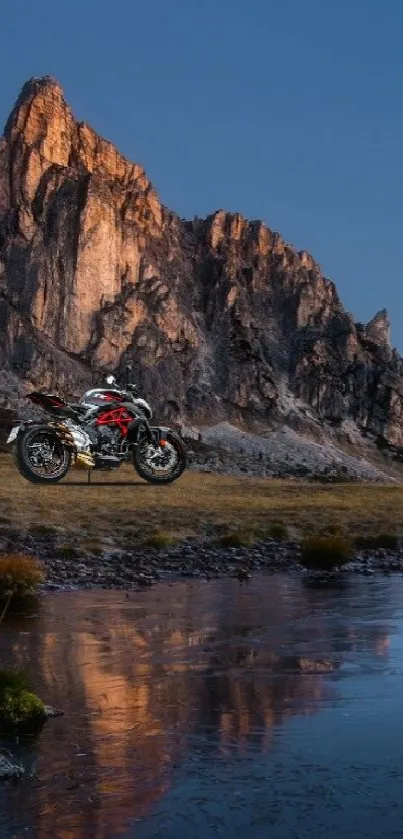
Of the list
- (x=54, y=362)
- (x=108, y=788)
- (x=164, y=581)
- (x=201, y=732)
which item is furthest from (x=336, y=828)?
(x=54, y=362)

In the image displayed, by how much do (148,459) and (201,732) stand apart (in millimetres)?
7265

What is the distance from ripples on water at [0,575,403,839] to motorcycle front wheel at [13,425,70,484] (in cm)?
414

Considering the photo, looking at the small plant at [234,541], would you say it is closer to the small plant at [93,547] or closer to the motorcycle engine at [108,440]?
the small plant at [93,547]

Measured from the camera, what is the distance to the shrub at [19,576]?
25289 mm

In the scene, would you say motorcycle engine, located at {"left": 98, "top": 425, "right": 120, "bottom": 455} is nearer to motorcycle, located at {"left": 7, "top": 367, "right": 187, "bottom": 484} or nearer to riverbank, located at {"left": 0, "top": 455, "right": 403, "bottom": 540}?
motorcycle, located at {"left": 7, "top": 367, "right": 187, "bottom": 484}

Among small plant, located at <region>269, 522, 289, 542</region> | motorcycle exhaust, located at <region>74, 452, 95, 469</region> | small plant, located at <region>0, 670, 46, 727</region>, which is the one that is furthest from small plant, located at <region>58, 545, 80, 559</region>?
motorcycle exhaust, located at <region>74, 452, 95, 469</region>

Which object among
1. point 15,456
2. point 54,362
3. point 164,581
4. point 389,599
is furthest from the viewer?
point 54,362

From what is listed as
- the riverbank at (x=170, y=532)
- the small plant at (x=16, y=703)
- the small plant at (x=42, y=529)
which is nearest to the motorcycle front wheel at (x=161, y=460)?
the small plant at (x=16, y=703)

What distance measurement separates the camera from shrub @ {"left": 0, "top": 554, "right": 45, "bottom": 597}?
83.0 feet

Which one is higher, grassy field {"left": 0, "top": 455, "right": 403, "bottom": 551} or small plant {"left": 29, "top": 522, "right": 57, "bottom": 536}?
grassy field {"left": 0, "top": 455, "right": 403, "bottom": 551}

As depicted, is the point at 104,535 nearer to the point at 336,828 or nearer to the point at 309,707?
the point at 309,707

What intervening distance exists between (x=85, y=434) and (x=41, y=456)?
0.40 meters

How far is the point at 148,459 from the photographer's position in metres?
7.10

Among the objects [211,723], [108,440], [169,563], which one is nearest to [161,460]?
[108,440]
